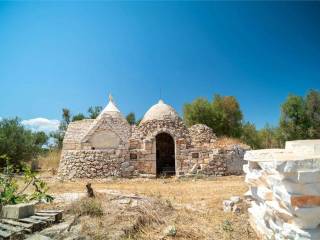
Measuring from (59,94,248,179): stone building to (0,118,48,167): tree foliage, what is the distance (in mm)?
4756

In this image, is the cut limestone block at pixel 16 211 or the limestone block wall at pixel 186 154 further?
the limestone block wall at pixel 186 154

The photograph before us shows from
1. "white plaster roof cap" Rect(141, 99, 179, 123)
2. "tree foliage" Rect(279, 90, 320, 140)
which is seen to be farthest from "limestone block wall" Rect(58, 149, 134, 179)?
"tree foliage" Rect(279, 90, 320, 140)

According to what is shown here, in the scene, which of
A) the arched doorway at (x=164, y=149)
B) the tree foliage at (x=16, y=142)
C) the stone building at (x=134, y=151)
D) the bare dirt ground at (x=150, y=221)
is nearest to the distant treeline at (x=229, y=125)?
the tree foliage at (x=16, y=142)

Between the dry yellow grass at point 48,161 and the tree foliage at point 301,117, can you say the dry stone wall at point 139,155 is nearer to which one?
the dry yellow grass at point 48,161

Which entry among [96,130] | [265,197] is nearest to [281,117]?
[96,130]

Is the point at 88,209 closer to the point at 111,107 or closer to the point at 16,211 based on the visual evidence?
the point at 16,211

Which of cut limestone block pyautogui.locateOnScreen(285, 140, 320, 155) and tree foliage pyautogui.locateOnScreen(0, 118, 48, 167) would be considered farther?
tree foliage pyautogui.locateOnScreen(0, 118, 48, 167)

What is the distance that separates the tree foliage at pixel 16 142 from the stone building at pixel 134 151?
4756 mm

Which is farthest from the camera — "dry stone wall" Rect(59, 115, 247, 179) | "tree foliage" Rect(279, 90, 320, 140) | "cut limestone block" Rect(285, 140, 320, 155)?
"tree foliage" Rect(279, 90, 320, 140)

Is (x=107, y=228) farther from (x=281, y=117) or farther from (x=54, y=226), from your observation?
(x=281, y=117)

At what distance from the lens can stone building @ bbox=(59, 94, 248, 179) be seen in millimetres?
13477

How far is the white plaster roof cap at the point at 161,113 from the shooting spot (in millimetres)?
15359

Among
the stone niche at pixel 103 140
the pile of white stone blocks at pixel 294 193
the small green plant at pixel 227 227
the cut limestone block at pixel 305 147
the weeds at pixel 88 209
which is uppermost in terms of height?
the stone niche at pixel 103 140

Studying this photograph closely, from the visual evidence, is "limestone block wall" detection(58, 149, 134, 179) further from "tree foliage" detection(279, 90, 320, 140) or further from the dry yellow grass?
"tree foliage" detection(279, 90, 320, 140)
